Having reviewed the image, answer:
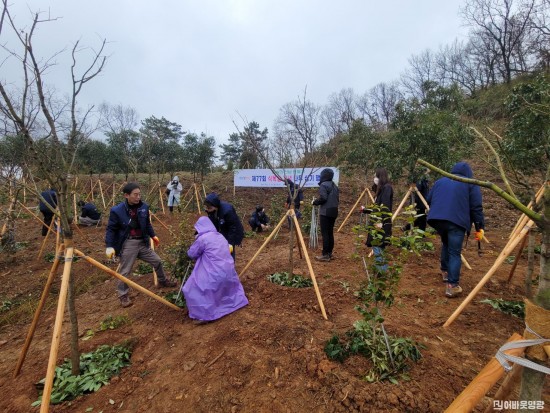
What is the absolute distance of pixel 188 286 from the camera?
11.8 feet

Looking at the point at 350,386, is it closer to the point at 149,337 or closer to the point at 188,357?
the point at 188,357

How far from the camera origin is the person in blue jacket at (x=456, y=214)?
12.0ft

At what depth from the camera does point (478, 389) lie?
4.07 feet

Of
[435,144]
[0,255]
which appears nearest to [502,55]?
[435,144]

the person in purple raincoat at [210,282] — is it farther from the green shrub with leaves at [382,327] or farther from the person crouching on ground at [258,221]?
the person crouching on ground at [258,221]

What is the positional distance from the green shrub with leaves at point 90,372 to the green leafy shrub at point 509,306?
4.40m

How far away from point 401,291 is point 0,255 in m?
9.50

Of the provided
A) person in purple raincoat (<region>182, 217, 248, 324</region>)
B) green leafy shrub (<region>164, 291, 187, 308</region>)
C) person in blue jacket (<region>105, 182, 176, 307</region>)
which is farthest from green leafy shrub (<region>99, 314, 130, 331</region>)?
person in purple raincoat (<region>182, 217, 248, 324</region>)

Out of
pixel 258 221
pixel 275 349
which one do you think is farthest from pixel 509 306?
pixel 258 221

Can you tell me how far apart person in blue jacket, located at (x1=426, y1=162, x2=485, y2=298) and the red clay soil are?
1.74 ft

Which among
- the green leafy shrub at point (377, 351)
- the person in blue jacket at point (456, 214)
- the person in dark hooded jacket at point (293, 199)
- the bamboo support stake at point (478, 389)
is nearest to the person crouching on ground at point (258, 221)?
the person in dark hooded jacket at point (293, 199)

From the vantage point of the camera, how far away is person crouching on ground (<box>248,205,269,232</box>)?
370 inches

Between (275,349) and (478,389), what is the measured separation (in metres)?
1.95

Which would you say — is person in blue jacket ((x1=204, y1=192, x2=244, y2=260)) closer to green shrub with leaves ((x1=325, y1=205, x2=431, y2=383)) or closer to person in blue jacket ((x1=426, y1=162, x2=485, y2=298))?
green shrub with leaves ((x1=325, y1=205, x2=431, y2=383))
